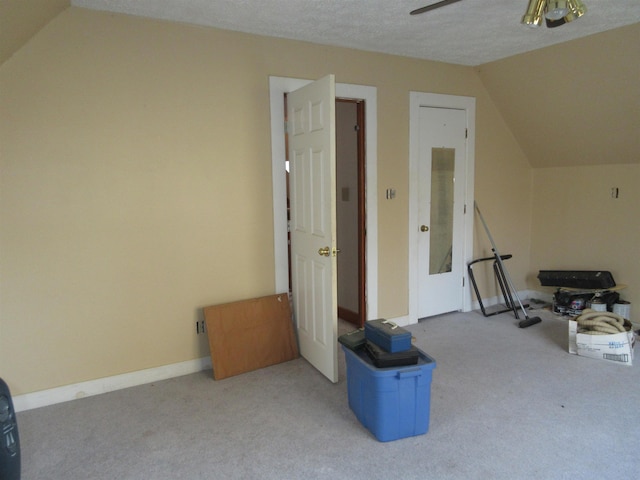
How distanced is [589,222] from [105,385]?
4.54 meters

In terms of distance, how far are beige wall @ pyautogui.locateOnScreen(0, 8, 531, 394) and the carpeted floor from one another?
41 cm

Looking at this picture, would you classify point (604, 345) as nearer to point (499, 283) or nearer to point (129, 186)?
point (499, 283)

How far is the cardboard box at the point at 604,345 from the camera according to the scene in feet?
10.6

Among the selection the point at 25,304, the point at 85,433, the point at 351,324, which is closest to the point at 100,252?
the point at 25,304

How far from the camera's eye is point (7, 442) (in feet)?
5.80

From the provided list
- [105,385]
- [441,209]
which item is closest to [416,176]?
[441,209]

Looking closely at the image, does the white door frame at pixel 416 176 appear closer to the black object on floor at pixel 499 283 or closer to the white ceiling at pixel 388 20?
the black object on floor at pixel 499 283

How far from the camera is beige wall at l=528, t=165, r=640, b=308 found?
409cm

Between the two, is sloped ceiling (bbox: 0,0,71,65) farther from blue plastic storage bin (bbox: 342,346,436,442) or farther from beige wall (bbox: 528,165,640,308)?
beige wall (bbox: 528,165,640,308)

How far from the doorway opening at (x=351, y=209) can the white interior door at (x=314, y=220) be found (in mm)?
745

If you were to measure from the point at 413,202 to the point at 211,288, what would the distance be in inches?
78.9

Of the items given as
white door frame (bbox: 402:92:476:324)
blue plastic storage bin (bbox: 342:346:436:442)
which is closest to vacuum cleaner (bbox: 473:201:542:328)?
white door frame (bbox: 402:92:476:324)

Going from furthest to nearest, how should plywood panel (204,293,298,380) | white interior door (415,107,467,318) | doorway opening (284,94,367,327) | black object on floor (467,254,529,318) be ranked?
1. black object on floor (467,254,529,318)
2. white interior door (415,107,467,318)
3. doorway opening (284,94,367,327)
4. plywood panel (204,293,298,380)

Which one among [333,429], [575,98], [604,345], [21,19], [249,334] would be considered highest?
[21,19]
